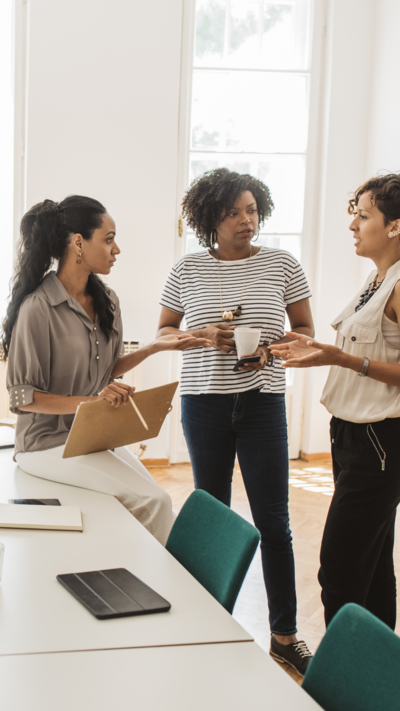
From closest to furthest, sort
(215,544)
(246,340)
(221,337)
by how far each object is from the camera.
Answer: (215,544) → (246,340) → (221,337)

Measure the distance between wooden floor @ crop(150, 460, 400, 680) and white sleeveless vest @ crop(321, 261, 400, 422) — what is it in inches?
37.9

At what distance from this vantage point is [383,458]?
5.82ft

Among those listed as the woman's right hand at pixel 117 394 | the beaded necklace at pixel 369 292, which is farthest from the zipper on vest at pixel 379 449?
the woman's right hand at pixel 117 394

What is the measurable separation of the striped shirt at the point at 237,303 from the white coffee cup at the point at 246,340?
0.13 metres

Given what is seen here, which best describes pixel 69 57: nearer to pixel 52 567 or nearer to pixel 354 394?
pixel 354 394

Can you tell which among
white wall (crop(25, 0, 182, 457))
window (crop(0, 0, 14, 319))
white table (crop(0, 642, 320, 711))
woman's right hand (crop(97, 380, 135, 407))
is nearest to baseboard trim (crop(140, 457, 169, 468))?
white wall (crop(25, 0, 182, 457))

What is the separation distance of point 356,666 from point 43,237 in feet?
5.79

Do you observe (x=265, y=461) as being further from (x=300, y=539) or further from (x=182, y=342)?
(x=300, y=539)

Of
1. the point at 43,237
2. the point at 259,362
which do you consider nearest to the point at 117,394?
the point at 259,362

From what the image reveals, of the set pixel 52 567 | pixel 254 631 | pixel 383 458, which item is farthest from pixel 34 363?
pixel 254 631

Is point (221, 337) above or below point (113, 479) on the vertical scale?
above

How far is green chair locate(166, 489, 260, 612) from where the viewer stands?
138cm

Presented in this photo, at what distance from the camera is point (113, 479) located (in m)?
1.94

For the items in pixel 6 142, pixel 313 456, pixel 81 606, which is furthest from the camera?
pixel 313 456
